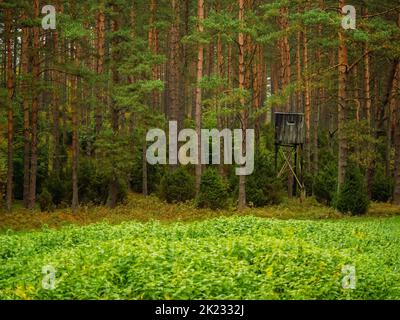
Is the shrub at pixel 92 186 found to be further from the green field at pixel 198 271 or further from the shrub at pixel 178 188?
the green field at pixel 198 271

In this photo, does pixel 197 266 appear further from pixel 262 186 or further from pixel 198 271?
pixel 262 186

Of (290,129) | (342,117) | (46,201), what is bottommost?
(46,201)

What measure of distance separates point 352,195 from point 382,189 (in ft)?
22.0

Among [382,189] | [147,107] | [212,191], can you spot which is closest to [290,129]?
[382,189]

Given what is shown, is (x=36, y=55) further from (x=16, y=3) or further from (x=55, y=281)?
(x=55, y=281)

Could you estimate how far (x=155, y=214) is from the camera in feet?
72.3

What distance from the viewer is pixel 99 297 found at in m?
8.01

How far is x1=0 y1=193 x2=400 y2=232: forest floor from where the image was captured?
778 inches

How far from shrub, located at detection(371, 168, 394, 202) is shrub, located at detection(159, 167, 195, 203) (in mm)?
9440

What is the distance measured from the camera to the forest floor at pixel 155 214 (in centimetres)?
1975

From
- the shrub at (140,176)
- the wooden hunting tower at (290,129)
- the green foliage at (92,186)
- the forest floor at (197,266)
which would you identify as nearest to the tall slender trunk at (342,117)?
the wooden hunting tower at (290,129)

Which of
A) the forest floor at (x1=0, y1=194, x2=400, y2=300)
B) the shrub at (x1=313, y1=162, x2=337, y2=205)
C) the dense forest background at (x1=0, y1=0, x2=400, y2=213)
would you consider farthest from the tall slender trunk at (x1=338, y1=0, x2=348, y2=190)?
the forest floor at (x1=0, y1=194, x2=400, y2=300)
